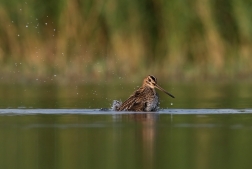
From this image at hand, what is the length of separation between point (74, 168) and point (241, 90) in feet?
37.2

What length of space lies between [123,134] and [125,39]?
35.3ft

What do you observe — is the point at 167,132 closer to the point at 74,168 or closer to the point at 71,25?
the point at 74,168

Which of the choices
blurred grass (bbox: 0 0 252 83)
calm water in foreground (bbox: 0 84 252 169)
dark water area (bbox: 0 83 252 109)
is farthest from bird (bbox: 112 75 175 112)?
blurred grass (bbox: 0 0 252 83)

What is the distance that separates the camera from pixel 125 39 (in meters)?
23.4

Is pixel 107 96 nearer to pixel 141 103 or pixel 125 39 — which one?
pixel 141 103

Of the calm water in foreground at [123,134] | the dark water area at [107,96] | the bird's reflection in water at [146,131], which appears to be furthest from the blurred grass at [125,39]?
the bird's reflection in water at [146,131]

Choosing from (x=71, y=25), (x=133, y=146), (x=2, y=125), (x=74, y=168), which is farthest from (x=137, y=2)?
(x=74, y=168)

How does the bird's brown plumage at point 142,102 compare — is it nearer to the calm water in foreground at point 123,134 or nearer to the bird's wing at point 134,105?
the bird's wing at point 134,105

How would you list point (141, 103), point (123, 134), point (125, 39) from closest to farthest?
point (123, 134) < point (141, 103) < point (125, 39)

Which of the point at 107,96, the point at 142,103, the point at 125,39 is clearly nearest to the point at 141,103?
the point at 142,103

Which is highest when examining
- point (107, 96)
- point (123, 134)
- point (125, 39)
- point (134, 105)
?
point (125, 39)

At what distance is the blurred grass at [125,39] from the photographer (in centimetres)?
2331

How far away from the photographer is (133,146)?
466 inches

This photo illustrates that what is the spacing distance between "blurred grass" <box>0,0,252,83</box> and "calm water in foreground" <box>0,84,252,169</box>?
4046 millimetres
